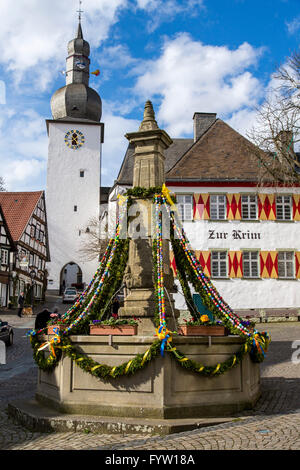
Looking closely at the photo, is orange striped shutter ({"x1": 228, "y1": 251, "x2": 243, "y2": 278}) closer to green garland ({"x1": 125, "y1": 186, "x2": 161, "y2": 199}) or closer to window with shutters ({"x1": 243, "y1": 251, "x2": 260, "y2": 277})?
window with shutters ({"x1": 243, "y1": 251, "x2": 260, "y2": 277})

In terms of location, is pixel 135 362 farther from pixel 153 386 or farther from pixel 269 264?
pixel 269 264

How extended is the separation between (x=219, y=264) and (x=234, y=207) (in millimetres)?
3051

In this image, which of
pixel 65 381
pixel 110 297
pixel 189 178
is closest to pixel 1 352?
pixel 110 297

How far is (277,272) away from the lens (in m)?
24.7

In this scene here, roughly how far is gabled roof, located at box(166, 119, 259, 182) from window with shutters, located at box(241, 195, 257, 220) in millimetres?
947

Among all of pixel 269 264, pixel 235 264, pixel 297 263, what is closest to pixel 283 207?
pixel 297 263

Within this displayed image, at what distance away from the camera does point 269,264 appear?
24.7 m

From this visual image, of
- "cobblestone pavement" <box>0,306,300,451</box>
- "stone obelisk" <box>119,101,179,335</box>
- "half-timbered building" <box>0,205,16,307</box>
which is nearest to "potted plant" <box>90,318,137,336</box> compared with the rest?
"stone obelisk" <box>119,101,179,335</box>

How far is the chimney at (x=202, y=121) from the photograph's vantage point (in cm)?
3125

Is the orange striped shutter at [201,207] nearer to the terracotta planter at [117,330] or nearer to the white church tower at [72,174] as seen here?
the terracotta planter at [117,330]

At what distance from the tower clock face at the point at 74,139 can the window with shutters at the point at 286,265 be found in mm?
33561

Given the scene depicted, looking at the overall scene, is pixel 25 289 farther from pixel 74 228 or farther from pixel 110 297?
pixel 110 297

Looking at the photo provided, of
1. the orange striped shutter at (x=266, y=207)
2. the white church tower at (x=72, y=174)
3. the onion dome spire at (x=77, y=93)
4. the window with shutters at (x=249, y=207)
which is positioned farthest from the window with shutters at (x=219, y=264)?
the onion dome spire at (x=77, y=93)

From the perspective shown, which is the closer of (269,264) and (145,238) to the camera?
(145,238)
